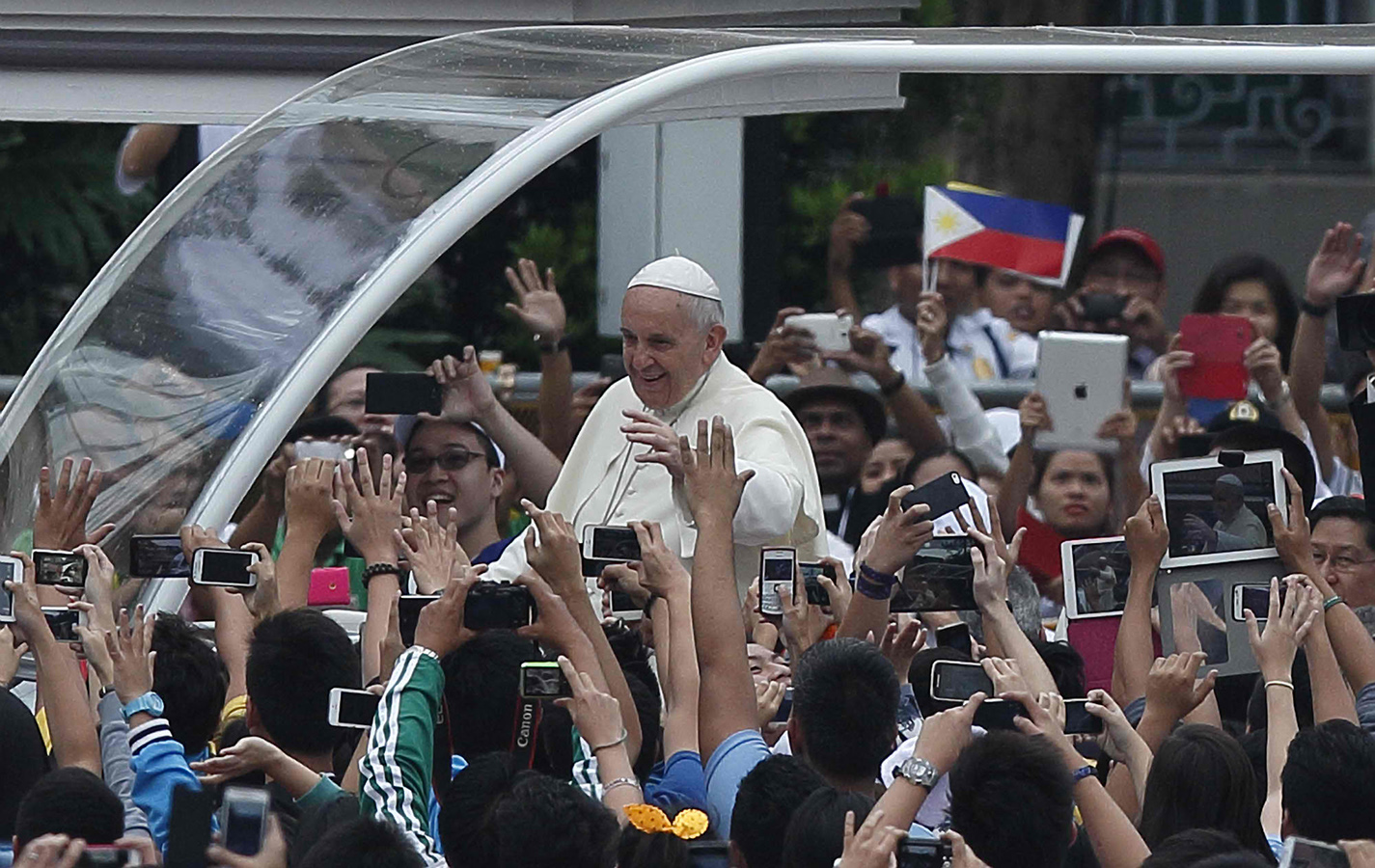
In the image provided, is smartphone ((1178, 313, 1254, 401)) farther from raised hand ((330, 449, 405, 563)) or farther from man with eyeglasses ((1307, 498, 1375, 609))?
raised hand ((330, 449, 405, 563))

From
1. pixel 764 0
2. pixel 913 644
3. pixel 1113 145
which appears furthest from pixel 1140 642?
pixel 1113 145

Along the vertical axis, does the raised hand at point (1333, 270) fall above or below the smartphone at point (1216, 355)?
above

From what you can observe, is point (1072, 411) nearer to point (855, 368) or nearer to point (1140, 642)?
point (855, 368)

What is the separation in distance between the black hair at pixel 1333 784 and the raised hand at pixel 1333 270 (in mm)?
3606

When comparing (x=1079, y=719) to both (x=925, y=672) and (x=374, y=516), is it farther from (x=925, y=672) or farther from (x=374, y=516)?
(x=374, y=516)

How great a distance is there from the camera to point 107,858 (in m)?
3.48

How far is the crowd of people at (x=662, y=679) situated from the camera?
13.4 feet

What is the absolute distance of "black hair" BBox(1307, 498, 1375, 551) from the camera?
243 inches

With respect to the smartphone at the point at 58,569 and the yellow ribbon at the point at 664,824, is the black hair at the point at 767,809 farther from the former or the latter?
the smartphone at the point at 58,569

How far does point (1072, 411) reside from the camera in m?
8.02

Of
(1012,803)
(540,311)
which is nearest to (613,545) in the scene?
(1012,803)

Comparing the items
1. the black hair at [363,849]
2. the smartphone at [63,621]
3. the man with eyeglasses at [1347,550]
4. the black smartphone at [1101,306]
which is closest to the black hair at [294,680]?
the smartphone at [63,621]

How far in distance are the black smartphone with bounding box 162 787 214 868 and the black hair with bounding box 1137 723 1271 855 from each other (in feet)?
5.60

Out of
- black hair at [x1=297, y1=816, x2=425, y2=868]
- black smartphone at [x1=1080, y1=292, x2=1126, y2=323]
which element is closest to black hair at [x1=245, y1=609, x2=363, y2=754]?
black hair at [x1=297, y1=816, x2=425, y2=868]
